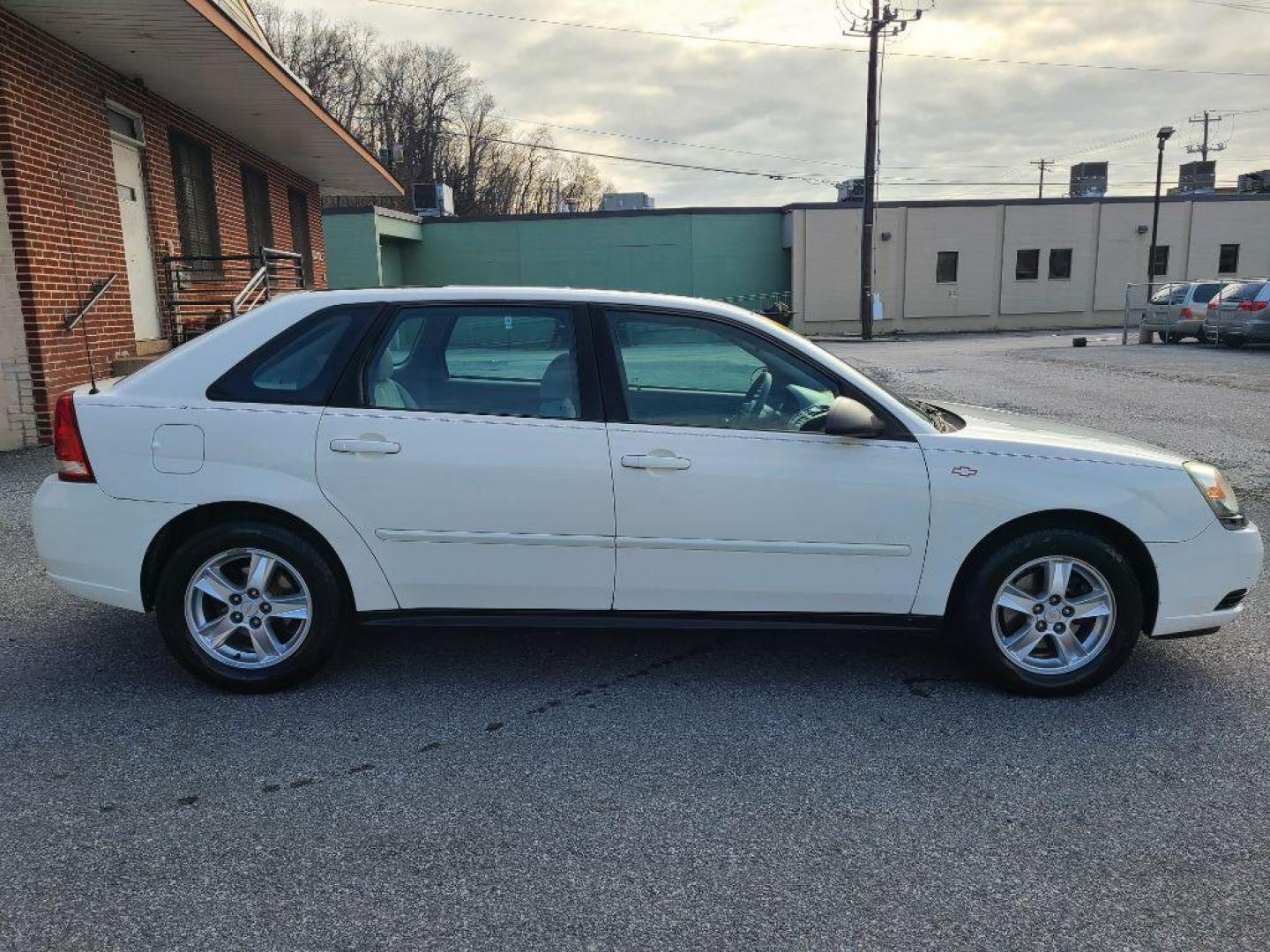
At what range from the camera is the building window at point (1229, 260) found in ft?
128

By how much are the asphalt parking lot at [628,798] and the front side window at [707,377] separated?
3.72 feet

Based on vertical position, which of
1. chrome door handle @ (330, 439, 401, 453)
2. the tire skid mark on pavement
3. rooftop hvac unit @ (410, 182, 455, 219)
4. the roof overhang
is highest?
rooftop hvac unit @ (410, 182, 455, 219)

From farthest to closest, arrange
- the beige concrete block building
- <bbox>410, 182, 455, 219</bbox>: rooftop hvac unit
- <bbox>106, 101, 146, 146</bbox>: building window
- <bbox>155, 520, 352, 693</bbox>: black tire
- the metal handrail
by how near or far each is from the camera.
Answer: <bbox>410, 182, 455, 219</bbox>: rooftop hvac unit < the beige concrete block building < the metal handrail < <bbox>106, 101, 146, 146</bbox>: building window < <bbox>155, 520, 352, 693</bbox>: black tire

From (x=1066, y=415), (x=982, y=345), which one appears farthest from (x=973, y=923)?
(x=982, y=345)

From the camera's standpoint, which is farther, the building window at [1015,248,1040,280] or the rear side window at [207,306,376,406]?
the building window at [1015,248,1040,280]

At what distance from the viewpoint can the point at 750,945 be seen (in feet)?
7.66

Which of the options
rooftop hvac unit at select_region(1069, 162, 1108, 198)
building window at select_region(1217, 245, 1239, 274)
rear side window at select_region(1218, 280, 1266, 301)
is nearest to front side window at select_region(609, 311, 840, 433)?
rear side window at select_region(1218, 280, 1266, 301)

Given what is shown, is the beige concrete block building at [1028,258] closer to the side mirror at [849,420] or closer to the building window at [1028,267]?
the building window at [1028,267]

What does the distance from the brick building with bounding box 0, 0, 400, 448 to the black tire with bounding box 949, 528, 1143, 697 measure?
26.9 ft

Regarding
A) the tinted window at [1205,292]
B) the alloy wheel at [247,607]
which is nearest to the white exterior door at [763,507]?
the alloy wheel at [247,607]

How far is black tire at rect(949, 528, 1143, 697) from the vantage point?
3.67m

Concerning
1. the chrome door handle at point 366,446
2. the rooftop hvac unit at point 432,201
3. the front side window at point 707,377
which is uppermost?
the rooftop hvac unit at point 432,201

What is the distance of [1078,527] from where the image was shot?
Answer: 3738mm

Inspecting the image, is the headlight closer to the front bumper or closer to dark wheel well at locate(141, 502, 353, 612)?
the front bumper
